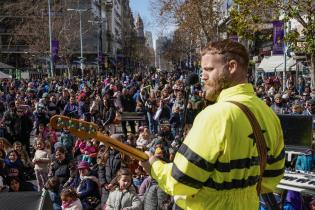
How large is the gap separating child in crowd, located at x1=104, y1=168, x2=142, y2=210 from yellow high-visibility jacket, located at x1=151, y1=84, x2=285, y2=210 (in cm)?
421

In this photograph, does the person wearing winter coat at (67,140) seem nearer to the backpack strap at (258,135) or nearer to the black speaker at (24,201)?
the black speaker at (24,201)

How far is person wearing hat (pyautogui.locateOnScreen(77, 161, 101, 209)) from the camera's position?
730 cm

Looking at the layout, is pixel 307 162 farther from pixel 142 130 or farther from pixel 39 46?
pixel 39 46

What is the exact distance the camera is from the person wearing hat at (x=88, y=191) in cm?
730

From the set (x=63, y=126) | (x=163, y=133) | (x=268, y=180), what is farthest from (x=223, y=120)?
(x=163, y=133)

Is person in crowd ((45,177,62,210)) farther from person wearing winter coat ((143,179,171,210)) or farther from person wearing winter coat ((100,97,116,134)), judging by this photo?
person wearing winter coat ((100,97,116,134))

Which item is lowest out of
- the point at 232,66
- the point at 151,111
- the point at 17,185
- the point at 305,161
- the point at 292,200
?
the point at 17,185

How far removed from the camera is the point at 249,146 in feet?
7.74

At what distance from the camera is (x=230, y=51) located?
248 cm

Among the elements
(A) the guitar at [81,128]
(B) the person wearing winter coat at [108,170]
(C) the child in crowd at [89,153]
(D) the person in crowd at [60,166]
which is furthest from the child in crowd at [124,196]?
(A) the guitar at [81,128]

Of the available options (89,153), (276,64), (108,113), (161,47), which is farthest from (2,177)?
(161,47)

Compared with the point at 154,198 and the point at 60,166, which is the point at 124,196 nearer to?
the point at 154,198

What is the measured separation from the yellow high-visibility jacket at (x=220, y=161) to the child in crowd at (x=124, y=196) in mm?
4208

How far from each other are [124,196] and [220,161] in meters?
4.51
